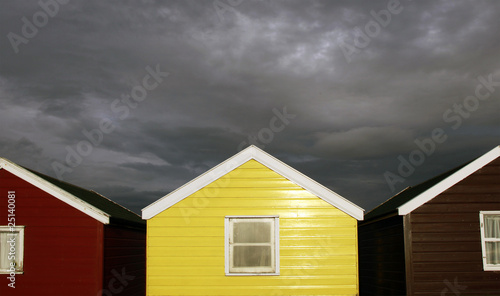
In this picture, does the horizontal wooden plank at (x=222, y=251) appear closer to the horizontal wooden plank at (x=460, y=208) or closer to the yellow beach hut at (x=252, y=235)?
the yellow beach hut at (x=252, y=235)

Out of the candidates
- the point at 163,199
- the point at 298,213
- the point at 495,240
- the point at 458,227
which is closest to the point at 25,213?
the point at 163,199

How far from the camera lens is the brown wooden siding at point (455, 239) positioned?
12391 millimetres

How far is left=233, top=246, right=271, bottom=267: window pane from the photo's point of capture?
12.8 m

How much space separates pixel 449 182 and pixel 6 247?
39.6 feet

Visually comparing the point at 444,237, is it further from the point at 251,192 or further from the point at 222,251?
the point at 222,251

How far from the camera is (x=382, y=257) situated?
15.1 m

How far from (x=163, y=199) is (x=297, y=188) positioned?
3.67 m

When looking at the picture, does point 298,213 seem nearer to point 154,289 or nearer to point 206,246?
point 206,246

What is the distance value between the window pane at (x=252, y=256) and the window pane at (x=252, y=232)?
0.19m

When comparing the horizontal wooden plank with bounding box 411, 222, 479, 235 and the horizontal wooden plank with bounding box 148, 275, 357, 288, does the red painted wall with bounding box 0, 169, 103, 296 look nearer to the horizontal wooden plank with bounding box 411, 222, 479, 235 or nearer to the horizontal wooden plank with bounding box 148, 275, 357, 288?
the horizontal wooden plank with bounding box 148, 275, 357, 288

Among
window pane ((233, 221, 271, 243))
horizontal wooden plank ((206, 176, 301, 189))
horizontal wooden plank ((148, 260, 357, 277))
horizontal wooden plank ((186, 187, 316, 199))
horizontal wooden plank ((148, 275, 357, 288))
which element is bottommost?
horizontal wooden plank ((148, 275, 357, 288))

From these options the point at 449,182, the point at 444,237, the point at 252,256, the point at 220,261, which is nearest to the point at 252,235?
the point at 252,256
